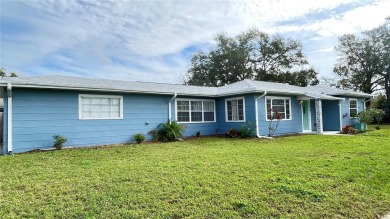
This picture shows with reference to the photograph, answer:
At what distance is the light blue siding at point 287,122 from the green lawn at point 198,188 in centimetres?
646

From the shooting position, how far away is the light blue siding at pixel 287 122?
13.4m

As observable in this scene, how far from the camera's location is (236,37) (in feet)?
109

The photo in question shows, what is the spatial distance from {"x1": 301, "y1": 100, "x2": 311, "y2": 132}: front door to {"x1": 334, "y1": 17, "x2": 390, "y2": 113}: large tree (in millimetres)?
16331

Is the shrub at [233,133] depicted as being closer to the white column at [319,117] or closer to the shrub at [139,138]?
the shrub at [139,138]

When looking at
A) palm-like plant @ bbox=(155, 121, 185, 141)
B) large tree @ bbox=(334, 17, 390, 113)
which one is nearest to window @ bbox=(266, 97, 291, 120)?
palm-like plant @ bbox=(155, 121, 185, 141)

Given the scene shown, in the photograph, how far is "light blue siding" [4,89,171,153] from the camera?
9.17 m

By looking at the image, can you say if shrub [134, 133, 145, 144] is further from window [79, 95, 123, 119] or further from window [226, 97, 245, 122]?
window [226, 97, 245, 122]

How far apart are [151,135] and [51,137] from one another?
4314mm

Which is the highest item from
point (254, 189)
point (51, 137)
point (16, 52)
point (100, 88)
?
point (16, 52)

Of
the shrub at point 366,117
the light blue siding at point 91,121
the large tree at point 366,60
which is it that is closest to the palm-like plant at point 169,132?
the light blue siding at point 91,121

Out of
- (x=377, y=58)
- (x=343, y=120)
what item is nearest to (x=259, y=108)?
(x=343, y=120)

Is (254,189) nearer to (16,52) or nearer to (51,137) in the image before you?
(51,137)

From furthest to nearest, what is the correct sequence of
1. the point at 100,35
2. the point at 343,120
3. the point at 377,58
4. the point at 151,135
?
the point at 377,58
the point at 343,120
the point at 100,35
the point at 151,135

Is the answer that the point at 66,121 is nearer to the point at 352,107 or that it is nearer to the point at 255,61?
the point at 352,107
